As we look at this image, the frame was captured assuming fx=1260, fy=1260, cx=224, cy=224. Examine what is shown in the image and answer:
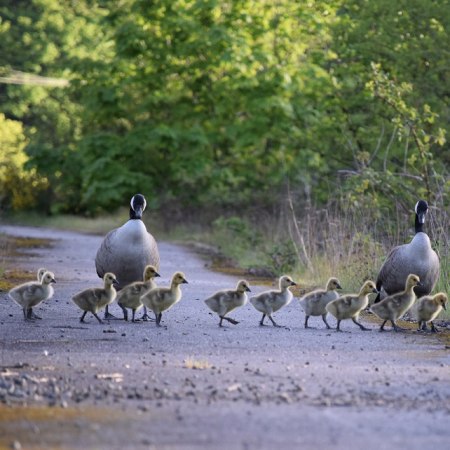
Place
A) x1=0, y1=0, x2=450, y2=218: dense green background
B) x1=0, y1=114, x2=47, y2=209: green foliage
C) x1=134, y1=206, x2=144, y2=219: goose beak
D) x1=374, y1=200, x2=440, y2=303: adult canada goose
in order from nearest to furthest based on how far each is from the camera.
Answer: x1=374, y1=200, x2=440, y2=303: adult canada goose
x1=134, y1=206, x2=144, y2=219: goose beak
x1=0, y1=0, x2=450, y2=218: dense green background
x1=0, y1=114, x2=47, y2=209: green foliage

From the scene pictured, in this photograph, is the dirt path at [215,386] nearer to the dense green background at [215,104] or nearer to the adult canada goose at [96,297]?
the adult canada goose at [96,297]

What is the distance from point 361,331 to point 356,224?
8699 millimetres

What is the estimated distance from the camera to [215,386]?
10516mm

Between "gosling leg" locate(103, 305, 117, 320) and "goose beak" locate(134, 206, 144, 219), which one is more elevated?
"goose beak" locate(134, 206, 144, 219)

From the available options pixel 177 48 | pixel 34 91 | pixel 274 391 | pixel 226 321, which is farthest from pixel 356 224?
pixel 34 91

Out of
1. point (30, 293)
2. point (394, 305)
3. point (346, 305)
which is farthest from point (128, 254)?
point (394, 305)

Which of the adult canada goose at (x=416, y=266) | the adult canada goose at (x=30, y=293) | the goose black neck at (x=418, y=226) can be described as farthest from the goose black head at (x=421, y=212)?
the adult canada goose at (x=30, y=293)

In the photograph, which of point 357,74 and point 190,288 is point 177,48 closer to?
point 357,74

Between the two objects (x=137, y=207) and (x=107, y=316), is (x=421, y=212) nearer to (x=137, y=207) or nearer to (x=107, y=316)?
(x=137, y=207)

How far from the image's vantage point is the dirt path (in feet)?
27.6

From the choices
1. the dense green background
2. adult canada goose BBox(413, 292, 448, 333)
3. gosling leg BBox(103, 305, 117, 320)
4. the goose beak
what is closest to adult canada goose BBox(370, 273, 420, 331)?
adult canada goose BBox(413, 292, 448, 333)

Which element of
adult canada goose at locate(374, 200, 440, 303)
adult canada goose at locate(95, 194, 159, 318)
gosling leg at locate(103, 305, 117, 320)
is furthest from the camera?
adult canada goose at locate(95, 194, 159, 318)

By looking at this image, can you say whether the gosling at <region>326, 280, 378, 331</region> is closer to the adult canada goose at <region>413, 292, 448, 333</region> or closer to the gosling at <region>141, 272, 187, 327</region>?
the adult canada goose at <region>413, 292, 448, 333</region>

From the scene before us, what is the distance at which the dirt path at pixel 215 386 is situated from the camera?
27.6ft
